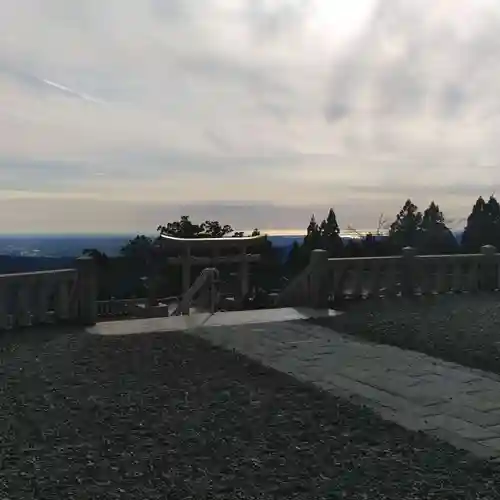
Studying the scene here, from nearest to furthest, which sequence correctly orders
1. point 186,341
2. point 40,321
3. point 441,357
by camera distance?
point 441,357
point 186,341
point 40,321

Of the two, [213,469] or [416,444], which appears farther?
[416,444]

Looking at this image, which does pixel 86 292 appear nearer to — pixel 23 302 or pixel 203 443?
pixel 23 302

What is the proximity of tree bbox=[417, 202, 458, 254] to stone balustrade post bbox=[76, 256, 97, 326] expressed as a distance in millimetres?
11486

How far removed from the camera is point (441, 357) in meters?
5.79

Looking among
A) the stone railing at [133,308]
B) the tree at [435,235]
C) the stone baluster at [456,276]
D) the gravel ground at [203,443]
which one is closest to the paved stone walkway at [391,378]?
the gravel ground at [203,443]

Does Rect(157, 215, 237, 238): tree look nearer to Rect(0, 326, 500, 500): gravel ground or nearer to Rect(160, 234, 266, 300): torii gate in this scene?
Rect(160, 234, 266, 300): torii gate

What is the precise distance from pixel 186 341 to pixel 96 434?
112 inches

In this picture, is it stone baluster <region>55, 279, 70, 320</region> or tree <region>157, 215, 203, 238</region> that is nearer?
stone baluster <region>55, 279, 70, 320</region>

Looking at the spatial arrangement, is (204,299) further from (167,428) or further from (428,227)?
(428,227)

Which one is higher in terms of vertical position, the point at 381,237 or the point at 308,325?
the point at 381,237

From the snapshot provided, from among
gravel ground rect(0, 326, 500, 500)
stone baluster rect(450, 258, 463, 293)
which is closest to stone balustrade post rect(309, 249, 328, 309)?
stone baluster rect(450, 258, 463, 293)

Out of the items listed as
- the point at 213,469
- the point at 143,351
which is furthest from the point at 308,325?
the point at 213,469

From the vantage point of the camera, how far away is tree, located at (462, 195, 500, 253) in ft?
58.0

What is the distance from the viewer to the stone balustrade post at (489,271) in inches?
409
